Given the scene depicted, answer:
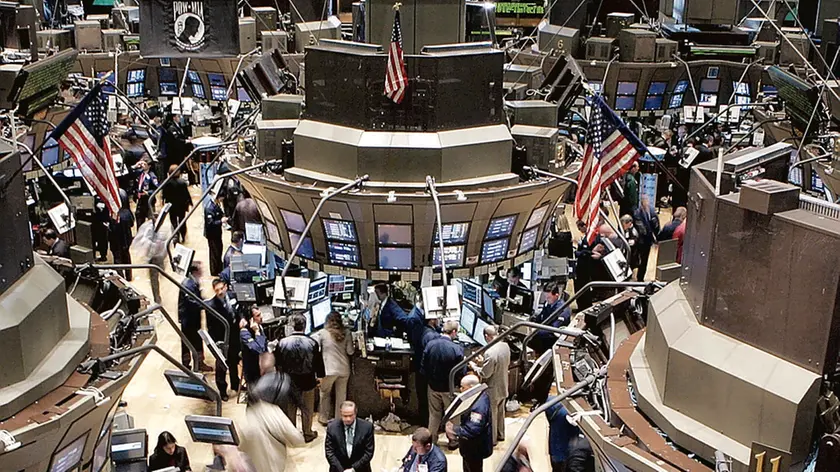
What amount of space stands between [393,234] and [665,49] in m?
12.6

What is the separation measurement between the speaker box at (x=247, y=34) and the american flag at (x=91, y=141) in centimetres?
1296

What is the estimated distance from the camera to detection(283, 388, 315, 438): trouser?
11.4m

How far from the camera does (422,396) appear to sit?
11.8 metres

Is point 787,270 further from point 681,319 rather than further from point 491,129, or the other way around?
point 491,129

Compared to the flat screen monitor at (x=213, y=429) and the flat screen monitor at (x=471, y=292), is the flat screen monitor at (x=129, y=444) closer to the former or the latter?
the flat screen monitor at (x=213, y=429)

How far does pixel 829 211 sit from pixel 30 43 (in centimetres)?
1531

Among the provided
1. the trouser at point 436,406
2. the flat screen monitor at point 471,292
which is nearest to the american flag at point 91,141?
the trouser at point 436,406

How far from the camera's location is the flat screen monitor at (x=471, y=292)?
1332cm

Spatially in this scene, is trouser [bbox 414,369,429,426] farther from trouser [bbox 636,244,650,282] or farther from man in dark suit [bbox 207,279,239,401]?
trouser [bbox 636,244,650,282]

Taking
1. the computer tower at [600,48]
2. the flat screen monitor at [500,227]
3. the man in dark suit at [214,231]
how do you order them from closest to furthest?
the flat screen monitor at [500,227], the man in dark suit at [214,231], the computer tower at [600,48]

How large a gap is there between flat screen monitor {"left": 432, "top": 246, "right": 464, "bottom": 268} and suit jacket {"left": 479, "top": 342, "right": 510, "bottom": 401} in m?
1.86

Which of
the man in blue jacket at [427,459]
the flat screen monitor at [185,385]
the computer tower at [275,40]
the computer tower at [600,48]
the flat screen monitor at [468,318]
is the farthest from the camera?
the computer tower at [275,40]

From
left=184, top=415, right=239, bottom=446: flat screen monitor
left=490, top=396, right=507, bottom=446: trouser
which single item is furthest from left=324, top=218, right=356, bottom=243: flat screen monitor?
left=184, top=415, right=239, bottom=446: flat screen monitor

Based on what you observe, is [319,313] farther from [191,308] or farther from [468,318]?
[468,318]
